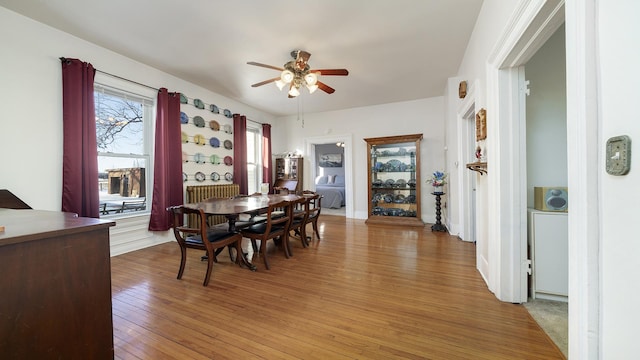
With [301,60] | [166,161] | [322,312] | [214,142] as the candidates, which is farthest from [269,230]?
[214,142]

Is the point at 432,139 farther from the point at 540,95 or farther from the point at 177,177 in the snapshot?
the point at 177,177

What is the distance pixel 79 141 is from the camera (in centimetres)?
279

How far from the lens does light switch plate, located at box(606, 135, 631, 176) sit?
0.74 m

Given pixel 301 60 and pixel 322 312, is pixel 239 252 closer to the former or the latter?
pixel 322 312

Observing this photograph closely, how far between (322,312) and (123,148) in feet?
12.0

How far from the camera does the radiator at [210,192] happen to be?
4.09m

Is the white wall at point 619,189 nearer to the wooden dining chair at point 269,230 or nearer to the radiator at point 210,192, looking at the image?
the wooden dining chair at point 269,230

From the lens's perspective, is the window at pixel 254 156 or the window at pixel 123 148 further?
the window at pixel 254 156

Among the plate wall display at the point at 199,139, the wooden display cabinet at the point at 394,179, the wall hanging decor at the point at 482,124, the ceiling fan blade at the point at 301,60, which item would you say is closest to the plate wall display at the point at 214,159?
the plate wall display at the point at 199,139

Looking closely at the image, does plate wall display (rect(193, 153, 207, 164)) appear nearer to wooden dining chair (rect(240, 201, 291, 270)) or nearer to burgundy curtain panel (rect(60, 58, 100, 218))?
burgundy curtain panel (rect(60, 58, 100, 218))

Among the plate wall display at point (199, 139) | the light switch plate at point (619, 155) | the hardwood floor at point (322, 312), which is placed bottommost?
the hardwood floor at point (322, 312)

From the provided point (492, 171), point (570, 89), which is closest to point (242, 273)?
point (492, 171)

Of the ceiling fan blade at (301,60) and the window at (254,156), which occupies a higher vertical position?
the ceiling fan blade at (301,60)

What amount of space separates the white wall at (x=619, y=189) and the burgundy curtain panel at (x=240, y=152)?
5040 mm
